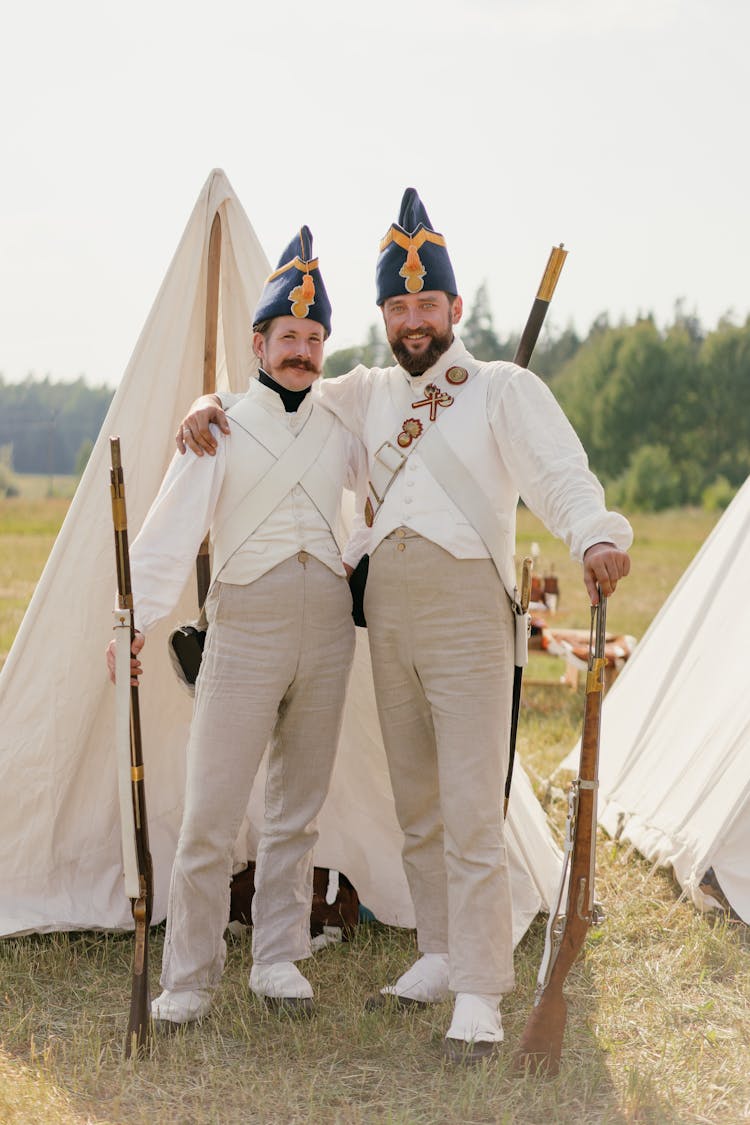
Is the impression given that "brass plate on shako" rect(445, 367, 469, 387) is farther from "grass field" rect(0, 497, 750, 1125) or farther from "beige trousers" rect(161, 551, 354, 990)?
"grass field" rect(0, 497, 750, 1125)

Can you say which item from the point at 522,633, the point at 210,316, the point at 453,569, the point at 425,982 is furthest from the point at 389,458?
the point at 425,982

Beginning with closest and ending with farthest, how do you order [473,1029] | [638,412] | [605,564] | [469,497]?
[605,564]
[473,1029]
[469,497]
[638,412]

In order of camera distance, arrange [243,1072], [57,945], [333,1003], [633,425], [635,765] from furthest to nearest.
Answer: [633,425] → [635,765] → [57,945] → [333,1003] → [243,1072]

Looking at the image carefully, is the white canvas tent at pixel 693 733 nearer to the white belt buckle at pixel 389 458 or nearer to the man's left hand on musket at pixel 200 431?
the white belt buckle at pixel 389 458

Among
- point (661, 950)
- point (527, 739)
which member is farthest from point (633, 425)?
point (661, 950)

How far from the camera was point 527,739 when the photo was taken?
20.9 ft

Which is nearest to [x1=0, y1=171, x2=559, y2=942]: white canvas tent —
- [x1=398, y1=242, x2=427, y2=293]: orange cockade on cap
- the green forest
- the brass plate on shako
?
[x1=398, y1=242, x2=427, y2=293]: orange cockade on cap

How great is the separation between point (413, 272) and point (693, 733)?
2321mm

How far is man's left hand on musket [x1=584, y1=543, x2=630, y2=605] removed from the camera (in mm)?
2576

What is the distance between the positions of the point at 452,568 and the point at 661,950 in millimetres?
1587

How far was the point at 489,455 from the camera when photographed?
9.40 ft

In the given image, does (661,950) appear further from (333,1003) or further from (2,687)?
(2,687)

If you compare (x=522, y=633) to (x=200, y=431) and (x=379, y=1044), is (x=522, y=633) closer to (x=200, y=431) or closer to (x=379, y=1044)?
(x=200, y=431)

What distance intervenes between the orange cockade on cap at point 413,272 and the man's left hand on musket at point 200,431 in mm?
575
